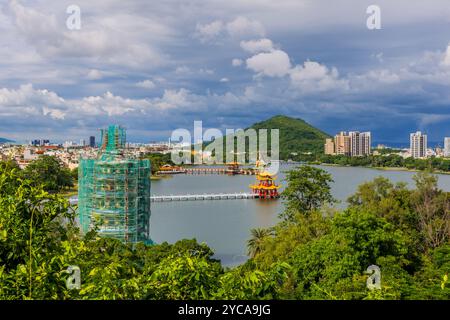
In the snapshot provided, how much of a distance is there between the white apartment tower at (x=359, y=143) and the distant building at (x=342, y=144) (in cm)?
53

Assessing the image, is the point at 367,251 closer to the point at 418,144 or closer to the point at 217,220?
the point at 217,220

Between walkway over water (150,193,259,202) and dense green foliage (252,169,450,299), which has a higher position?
dense green foliage (252,169,450,299)

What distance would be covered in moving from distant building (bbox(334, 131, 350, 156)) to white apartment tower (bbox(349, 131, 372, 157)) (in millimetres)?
527

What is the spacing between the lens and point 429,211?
28.3ft

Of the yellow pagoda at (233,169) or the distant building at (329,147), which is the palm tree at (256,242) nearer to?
the yellow pagoda at (233,169)

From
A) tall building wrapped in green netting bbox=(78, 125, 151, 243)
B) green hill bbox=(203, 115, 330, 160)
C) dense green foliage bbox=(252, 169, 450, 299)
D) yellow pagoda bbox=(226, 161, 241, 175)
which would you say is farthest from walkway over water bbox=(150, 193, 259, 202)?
green hill bbox=(203, 115, 330, 160)

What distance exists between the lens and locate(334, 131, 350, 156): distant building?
5519 cm

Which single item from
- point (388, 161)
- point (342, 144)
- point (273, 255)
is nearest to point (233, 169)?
point (388, 161)

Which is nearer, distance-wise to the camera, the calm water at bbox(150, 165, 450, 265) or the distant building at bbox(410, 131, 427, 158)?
the calm water at bbox(150, 165, 450, 265)

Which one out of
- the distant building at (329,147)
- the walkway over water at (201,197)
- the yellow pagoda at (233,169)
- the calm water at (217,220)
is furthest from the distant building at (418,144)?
the walkway over water at (201,197)

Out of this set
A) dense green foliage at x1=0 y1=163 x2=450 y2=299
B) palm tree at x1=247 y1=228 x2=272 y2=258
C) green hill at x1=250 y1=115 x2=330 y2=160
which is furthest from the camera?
green hill at x1=250 y1=115 x2=330 y2=160

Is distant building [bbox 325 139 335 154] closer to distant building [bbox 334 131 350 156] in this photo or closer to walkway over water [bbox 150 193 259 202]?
distant building [bbox 334 131 350 156]
